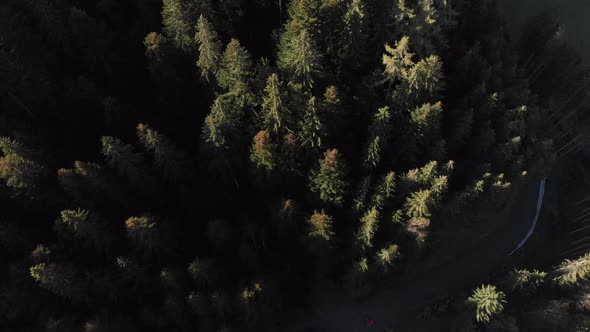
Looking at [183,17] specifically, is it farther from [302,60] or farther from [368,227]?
[368,227]

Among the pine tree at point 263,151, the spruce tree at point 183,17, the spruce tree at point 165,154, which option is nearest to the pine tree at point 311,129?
the pine tree at point 263,151

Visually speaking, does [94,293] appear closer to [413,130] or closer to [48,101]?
[48,101]

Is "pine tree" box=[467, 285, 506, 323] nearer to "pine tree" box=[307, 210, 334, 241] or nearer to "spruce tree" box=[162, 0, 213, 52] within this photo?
"pine tree" box=[307, 210, 334, 241]

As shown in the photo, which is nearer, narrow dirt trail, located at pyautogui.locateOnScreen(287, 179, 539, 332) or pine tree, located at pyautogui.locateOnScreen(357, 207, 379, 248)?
pine tree, located at pyautogui.locateOnScreen(357, 207, 379, 248)

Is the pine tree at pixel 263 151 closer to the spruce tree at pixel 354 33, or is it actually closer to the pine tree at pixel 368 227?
the pine tree at pixel 368 227

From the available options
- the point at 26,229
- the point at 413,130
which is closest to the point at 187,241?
the point at 26,229

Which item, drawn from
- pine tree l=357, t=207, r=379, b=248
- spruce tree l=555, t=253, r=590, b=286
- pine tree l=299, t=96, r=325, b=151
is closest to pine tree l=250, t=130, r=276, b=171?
pine tree l=299, t=96, r=325, b=151
